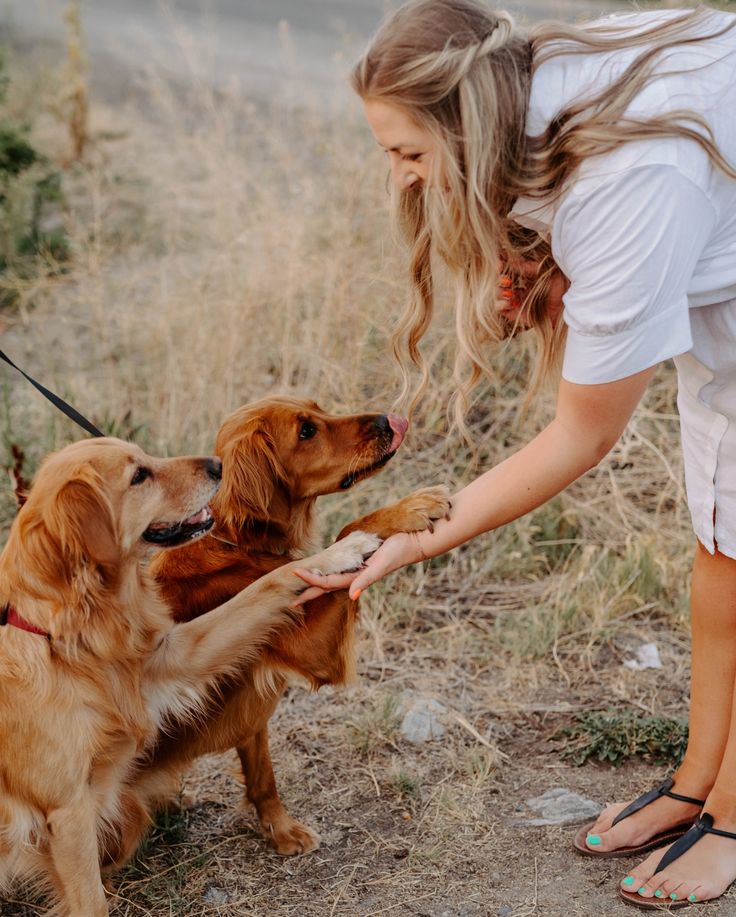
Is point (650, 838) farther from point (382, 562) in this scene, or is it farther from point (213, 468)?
point (213, 468)

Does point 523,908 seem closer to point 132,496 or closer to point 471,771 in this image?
point 471,771

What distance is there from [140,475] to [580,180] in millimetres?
1368

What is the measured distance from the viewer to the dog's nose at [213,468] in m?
2.98

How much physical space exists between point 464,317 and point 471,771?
5.16ft

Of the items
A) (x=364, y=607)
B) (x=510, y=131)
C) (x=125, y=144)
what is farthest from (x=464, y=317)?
(x=125, y=144)

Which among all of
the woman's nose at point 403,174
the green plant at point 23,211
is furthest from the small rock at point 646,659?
the green plant at point 23,211

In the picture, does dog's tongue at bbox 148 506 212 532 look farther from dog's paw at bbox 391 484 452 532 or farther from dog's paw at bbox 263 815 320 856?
dog's paw at bbox 263 815 320 856

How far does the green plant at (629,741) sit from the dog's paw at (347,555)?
1117mm

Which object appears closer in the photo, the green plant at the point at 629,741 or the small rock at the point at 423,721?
the green plant at the point at 629,741

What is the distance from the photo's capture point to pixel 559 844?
316 centimetres

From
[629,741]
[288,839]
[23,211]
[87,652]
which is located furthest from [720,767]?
[23,211]

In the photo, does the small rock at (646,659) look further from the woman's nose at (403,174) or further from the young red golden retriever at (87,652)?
the woman's nose at (403,174)

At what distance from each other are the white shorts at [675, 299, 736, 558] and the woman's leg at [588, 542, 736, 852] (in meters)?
0.10

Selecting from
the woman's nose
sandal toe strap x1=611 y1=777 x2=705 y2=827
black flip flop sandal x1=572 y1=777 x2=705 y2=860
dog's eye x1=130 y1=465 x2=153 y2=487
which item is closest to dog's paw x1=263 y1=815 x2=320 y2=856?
black flip flop sandal x1=572 y1=777 x2=705 y2=860
